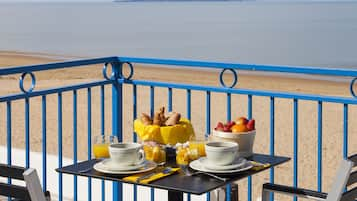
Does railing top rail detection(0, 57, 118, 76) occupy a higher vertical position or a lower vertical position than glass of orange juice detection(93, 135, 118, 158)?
higher

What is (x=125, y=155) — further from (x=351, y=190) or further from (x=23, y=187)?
(x=351, y=190)

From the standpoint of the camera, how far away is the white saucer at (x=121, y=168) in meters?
3.97

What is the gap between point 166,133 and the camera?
4.30m

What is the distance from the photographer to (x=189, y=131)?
439cm

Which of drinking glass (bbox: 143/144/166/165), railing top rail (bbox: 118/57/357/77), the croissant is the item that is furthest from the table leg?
railing top rail (bbox: 118/57/357/77)

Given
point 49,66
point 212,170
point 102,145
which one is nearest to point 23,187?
point 102,145

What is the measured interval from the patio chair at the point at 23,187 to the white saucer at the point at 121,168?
1.17ft

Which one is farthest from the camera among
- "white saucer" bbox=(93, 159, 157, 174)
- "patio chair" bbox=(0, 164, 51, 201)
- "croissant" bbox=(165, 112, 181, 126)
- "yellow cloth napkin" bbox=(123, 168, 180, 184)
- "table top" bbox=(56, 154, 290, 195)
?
"croissant" bbox=(165, 112, 181, 126)

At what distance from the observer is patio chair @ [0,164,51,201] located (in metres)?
3.51

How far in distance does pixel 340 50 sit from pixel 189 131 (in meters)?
30.1

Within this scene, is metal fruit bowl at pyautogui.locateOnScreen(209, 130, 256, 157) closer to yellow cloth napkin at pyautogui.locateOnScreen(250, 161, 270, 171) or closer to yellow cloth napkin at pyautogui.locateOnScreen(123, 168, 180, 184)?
yellow cloth napkin at pyautogui.locateOnScreen(250, 161, 270, 171)

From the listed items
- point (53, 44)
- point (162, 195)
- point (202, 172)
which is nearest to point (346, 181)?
point (202, 172)

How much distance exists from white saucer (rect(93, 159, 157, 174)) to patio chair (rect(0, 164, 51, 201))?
1.17 ft

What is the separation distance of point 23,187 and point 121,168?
1.72 ft
